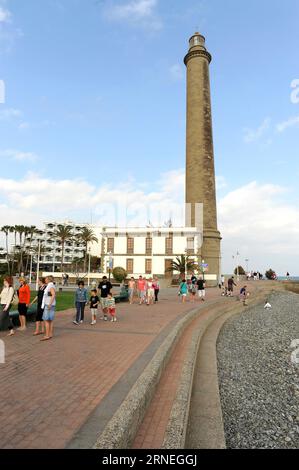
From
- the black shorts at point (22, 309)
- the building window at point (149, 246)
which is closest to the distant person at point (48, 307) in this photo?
the black shorts at point (22, 309)

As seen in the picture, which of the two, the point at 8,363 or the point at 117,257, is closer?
the point at 8,363

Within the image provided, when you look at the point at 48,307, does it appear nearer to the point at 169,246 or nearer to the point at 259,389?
the point at 259,389

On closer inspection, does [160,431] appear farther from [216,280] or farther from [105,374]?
[216,280]

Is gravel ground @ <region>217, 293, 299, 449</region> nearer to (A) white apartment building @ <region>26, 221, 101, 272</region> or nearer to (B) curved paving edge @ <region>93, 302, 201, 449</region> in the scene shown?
(B) curved paving edge @ <region>93, 302, 201, 449</region>

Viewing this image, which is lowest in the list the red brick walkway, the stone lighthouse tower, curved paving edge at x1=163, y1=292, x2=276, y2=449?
curved paving edge at x1=163, y1=292, x2=276, y2=449

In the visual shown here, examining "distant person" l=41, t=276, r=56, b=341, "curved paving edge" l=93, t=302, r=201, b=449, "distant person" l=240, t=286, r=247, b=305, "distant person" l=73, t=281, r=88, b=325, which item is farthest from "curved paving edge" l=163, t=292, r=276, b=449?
"distant person" l=240, t=286, r=247, b=305

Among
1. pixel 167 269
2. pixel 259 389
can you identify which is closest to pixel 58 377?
pixel 259 389

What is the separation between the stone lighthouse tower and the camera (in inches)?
1735

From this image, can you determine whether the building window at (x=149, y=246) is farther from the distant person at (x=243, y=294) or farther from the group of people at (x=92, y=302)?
the group of people at (x=92, y=302)

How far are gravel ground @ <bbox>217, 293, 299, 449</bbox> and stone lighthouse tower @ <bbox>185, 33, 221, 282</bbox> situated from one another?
97.4 ft
